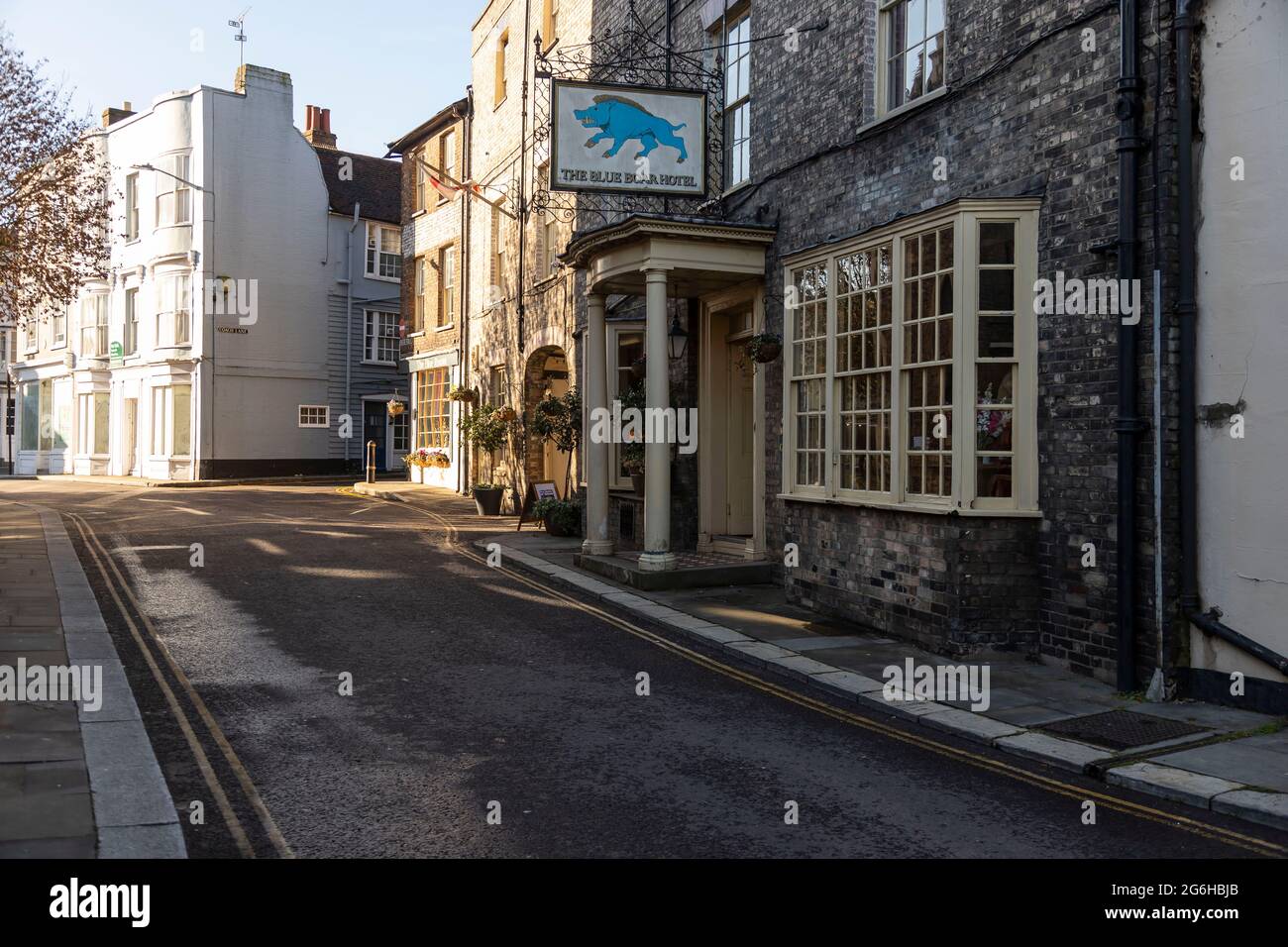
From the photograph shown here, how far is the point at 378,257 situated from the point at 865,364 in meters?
32.1

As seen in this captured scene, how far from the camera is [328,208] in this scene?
125 ft

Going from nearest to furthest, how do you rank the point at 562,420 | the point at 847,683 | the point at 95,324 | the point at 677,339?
the point at 847,683 < the point at 677,339 < the point at 562,420 < the point at 95,324

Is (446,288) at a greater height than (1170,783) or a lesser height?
greater

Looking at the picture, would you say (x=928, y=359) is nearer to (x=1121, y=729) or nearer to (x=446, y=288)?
(x=1121, y=729)

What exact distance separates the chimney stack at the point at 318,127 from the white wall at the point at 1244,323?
128 feet

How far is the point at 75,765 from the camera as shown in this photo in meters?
5.72

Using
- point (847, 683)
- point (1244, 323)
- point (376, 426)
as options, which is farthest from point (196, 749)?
point (376, 426)

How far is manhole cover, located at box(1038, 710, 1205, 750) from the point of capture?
256 inches

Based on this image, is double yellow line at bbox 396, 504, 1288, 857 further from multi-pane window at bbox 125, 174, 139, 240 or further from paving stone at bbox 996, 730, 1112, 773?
multi-pane window at bbox 125, 174, 139, 240

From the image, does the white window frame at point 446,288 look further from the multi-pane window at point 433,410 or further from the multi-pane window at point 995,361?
the multi-pane window at point 995,361

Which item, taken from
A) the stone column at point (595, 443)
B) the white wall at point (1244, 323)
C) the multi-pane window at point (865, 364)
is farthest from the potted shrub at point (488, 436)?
the white wall at point (1244, 323)

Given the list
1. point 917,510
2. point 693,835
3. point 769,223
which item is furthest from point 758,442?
point 693,835

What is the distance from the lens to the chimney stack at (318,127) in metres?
41.7

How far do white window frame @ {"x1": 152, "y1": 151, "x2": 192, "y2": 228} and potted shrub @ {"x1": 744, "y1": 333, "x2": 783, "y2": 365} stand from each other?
28.7m
